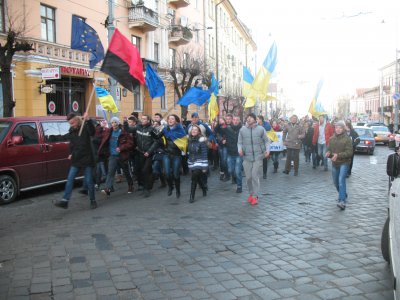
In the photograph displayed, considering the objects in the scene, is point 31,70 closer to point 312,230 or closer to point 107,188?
point 107,188

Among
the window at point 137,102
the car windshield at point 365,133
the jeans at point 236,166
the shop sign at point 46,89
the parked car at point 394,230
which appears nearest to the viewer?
the parked car at point 394,230

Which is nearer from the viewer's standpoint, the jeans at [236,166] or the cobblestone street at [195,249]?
the cobblestone street at [195,249]

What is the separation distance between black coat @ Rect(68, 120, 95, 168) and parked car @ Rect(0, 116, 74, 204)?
174cm

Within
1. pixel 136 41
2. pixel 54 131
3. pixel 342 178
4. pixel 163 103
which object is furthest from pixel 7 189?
pixel 163 103

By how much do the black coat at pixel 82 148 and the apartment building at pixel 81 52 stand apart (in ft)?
8.57

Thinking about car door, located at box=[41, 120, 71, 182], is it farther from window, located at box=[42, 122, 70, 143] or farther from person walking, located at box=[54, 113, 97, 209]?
person walking, located at box=[54, 113, 97, 209]

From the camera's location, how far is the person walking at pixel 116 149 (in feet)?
32.5

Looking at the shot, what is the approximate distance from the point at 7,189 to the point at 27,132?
141 cm

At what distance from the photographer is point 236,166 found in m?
10.2

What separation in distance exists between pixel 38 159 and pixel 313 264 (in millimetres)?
7067

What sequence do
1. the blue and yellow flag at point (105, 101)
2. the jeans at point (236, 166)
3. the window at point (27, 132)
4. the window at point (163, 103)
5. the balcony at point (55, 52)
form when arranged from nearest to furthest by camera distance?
the window at point (27, 132) < the jeans at point (236, 166) < the blue and yellow flag at point (105, 101) < the balcony at point (55, 52) < the window at point (163, 103)

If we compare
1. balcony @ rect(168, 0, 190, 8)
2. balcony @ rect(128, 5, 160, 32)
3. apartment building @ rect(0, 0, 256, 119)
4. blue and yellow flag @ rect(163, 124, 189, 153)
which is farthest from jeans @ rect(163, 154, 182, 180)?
balcony @ rect(168, 0, 190, 8)

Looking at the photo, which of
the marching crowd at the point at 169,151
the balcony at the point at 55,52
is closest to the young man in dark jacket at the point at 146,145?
the marching crowd at the point at 169,151

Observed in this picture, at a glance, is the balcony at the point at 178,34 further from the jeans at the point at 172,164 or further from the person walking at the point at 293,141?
the jeans at the point at 172,164
